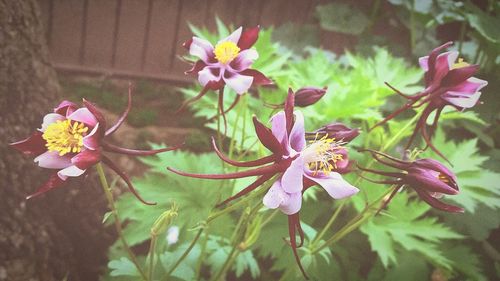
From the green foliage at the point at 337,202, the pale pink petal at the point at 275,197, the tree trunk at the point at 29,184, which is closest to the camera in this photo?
the pale pink petal at the point at 275,197

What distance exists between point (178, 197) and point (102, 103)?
0.84 metres

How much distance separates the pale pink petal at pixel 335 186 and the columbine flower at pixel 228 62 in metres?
0.15

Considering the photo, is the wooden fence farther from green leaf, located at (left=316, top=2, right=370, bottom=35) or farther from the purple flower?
the purple flower

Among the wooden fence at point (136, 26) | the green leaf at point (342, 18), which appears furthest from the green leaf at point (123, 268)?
the green leaf at point (342, 18)

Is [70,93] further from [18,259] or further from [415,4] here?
[415,4]

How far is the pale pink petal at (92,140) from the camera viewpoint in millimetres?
459

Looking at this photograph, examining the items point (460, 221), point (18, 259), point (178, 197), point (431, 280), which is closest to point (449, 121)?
point (460, 221)

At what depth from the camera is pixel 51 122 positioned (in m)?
0.49

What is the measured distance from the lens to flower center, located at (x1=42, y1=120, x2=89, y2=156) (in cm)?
47

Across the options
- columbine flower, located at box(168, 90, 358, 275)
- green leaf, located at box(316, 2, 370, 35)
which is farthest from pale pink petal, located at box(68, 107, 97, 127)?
green leaf, located at box(316, 2, 370, 35)

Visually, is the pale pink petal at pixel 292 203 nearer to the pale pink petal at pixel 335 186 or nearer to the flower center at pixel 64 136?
the pale pink petal at pixel 335 186

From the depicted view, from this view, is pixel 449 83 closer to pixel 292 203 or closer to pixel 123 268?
pixel 292 203

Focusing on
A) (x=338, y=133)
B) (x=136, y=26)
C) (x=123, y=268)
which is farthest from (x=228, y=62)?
(x=136, y=26)

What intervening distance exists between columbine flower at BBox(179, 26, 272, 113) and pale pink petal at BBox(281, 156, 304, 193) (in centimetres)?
15
